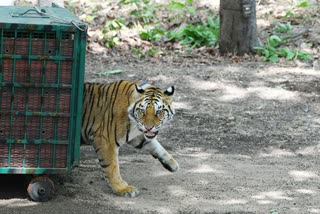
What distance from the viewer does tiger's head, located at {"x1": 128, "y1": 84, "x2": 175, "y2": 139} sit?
6.30 metres

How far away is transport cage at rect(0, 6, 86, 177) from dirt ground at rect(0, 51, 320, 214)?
0.38 metres

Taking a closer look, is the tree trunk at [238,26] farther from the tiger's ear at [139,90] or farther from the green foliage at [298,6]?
the tiger's ear at [139,90]

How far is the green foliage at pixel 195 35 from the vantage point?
12117mm

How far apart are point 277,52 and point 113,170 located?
5.79 m

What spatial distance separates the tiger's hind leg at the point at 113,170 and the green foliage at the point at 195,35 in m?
5.78

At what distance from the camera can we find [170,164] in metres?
6.88

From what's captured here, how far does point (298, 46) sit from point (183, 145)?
4.22 metres

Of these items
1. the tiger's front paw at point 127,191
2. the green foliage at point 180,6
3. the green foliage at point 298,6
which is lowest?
the tiger's front paw at point 127,191

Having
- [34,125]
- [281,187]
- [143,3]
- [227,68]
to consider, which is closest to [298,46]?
[227,68]

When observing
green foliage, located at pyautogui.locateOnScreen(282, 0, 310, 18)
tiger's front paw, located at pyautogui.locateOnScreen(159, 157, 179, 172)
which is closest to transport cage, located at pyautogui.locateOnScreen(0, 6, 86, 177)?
tiger's front paw, located at pyautogui.locateOnScreen(159, 157, 179, 172)

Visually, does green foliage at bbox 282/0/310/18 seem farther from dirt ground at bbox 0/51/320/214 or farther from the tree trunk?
dirt ground at bbox 0/51/320/214

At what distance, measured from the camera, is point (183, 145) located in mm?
8320

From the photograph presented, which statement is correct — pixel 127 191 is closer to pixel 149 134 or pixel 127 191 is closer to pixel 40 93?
pixel 149 134

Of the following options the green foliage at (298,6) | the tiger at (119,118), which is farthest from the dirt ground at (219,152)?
the green foliage at (298,6)
